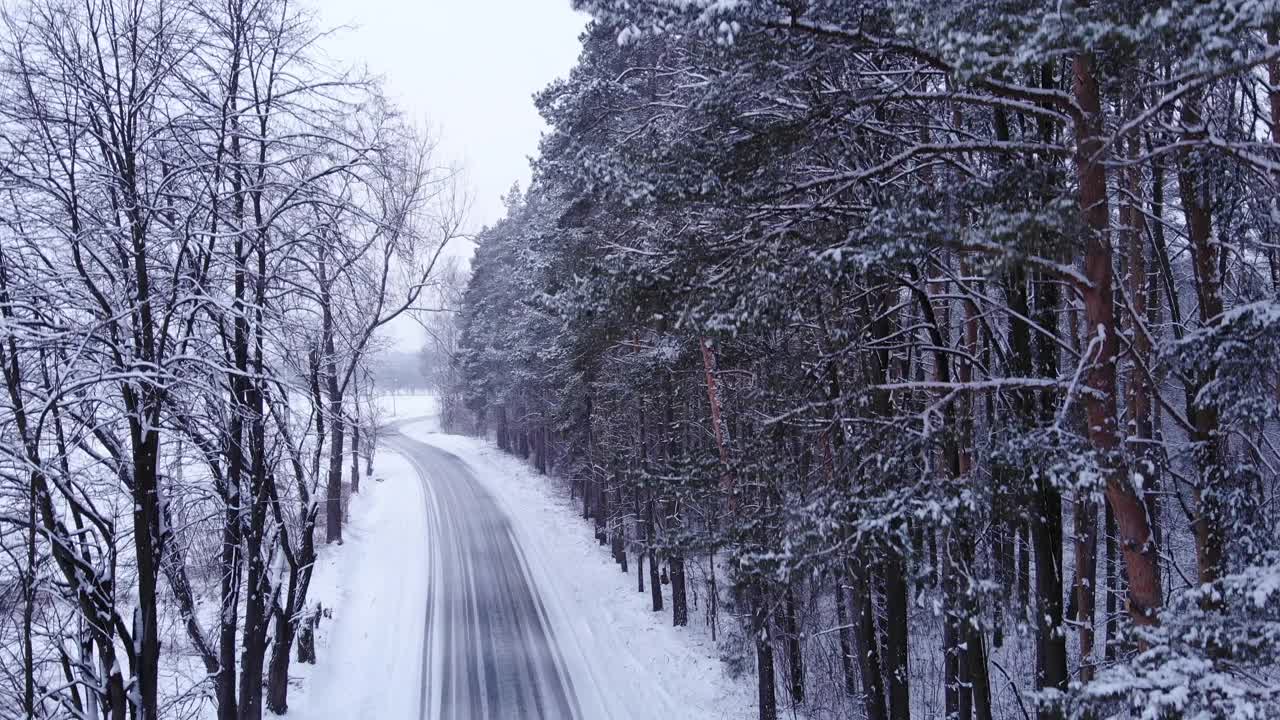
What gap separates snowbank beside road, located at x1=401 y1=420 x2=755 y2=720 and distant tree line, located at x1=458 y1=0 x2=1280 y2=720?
4046mm

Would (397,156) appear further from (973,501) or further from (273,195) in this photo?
(973,501)

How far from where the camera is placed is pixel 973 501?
578 cm

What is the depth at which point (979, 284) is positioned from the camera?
9.88 m

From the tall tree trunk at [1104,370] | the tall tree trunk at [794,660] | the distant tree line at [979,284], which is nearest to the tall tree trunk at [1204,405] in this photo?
the distant tree line at [979,284]

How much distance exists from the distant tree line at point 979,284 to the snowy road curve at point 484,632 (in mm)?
6197

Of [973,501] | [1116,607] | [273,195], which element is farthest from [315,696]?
[1116,607]

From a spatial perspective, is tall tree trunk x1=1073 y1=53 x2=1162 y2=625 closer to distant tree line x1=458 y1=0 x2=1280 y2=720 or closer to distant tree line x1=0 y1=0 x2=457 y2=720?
distant tree line x1=458 y1=0 x2=1280 y2=720

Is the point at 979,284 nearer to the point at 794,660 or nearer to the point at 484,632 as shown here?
the point at 794,660

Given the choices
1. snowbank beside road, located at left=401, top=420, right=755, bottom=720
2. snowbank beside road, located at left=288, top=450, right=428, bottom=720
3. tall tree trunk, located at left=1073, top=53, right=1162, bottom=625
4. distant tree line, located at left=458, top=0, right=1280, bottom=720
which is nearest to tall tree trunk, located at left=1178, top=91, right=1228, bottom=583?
distant tree line, located at left=458, top=0, right=1280, bottom=720

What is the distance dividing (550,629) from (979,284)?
14.2 m

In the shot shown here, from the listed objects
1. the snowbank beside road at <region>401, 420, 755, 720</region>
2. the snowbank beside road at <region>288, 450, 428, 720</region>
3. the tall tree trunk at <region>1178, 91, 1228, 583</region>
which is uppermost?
the tall tree trunk at <region>1178, 91, 1228, 583</region>

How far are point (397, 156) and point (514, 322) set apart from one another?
22902 mm

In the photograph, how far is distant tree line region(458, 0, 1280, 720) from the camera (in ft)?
16.1

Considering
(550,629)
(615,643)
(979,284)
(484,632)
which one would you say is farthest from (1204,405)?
(484,632)
